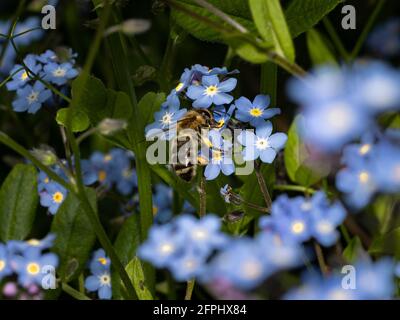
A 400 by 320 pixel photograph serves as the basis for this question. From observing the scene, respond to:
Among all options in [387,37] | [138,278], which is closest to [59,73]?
[138,278]

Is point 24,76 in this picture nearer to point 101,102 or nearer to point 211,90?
point 101,102

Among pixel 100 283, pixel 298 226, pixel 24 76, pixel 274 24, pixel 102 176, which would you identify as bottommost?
pixel 100 283

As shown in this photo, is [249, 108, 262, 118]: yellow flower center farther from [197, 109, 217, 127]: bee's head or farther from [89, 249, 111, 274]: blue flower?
[89, 249, 111, 274]: blue flower

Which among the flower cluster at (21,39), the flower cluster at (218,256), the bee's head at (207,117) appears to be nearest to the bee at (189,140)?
the bee's head at (207,117)

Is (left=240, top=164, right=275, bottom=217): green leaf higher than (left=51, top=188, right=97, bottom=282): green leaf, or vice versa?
(left=240, top=164, right=275, bottom=217): green leaf

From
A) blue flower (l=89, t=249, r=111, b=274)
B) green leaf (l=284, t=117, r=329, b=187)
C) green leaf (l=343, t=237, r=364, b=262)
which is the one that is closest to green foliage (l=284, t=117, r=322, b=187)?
green leaf (l=284, t=117, r=329, b=187)
